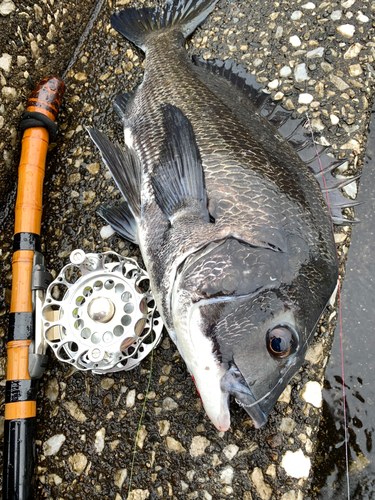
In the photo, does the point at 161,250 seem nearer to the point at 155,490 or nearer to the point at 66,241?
the point at 66,241

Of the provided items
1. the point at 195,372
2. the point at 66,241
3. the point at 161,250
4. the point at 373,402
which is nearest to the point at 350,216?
the point at 373,402

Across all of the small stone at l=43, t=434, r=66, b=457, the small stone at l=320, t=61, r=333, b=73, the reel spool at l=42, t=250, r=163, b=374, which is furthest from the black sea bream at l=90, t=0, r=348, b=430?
the small stone at l=43, t=434, r=66, b=457

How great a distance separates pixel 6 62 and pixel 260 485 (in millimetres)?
3242

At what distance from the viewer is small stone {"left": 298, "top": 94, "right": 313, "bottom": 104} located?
2670mm

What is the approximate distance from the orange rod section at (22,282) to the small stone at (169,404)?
99cm

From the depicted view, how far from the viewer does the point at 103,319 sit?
199cm

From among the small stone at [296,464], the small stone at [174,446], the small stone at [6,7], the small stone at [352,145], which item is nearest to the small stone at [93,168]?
the small stone at [6,7]

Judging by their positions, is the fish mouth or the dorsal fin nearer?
the fish mouth

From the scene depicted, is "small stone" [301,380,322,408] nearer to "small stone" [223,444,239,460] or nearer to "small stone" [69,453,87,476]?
"small stone" [223,444,239,460]

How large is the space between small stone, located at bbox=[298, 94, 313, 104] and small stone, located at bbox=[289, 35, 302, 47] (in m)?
0.48

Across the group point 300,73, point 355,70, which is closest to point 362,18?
point 355,70

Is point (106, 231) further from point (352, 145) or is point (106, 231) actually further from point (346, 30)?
point (346, 30)

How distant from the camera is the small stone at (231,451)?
6.61 ft

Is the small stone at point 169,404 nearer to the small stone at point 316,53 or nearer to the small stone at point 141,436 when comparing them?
the small stone at point 141,436
